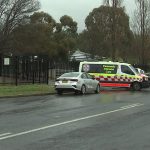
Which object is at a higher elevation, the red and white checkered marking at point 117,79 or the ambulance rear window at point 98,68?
the ambulance rear window at point 98,68

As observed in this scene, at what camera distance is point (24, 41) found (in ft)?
235

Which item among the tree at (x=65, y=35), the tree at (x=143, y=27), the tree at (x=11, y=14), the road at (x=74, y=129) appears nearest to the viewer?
the road at (x=74, y=129)

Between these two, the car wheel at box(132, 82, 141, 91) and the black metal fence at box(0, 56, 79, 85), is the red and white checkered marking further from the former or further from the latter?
the black metal fence at box(0, 56, 79, 85)

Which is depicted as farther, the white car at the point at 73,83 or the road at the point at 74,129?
the white car at the point at 73,83

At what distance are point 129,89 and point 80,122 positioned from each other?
23.0 m

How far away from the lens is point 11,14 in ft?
238

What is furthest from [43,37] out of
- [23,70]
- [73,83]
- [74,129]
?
[74,129]

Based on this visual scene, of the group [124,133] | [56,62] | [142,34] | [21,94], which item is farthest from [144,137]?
[142,34]

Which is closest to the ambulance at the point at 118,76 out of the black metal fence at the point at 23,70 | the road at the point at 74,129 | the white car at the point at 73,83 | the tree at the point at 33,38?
the black metal fence at the point at 23,70

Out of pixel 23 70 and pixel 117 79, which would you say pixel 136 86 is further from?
pixel 23 70

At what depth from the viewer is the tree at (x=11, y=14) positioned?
2782 inches

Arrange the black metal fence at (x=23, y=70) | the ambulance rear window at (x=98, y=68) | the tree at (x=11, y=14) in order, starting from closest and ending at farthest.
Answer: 1. the black metal fence at (x=23, y=70)
2. the ambulance rear window at (x=98, y=68)
3. the tree at (x=11, y=14)

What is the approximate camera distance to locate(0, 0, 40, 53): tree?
7067cm

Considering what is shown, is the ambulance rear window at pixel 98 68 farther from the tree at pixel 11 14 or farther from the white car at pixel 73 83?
the tree at pixel 11 14
